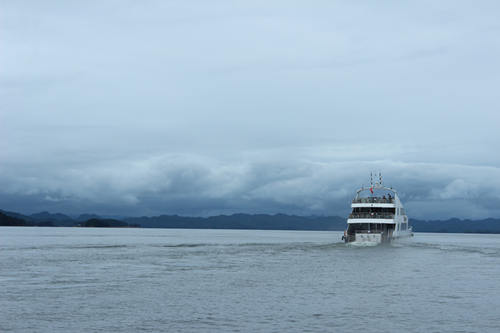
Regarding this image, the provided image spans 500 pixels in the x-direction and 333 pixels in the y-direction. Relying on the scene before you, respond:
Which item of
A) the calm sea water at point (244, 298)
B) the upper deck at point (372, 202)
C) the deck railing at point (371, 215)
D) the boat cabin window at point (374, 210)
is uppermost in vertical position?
the upper deck at point (372, 202)

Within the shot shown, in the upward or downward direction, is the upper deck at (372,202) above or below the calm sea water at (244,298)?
above

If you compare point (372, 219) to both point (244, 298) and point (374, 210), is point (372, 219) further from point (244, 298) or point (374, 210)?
point (244, 298)

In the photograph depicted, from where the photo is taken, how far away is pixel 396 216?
359 feet

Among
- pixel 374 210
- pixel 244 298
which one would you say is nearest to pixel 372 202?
pixel 374 210

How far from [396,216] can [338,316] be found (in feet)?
258

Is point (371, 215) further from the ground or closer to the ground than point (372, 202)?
closer to the ground

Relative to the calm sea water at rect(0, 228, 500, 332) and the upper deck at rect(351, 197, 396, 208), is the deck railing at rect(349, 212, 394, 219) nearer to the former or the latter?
the upper deck at rect(351, 197, 396, 208)

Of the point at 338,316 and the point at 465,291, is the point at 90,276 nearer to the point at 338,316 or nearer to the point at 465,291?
the point at 338,316

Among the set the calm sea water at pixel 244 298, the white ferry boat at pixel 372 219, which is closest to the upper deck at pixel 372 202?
the white ferry boat at pixel 372 219

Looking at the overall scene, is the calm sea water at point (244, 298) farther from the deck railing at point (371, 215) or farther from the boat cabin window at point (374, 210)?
the boat cabin window at point (374, 210)

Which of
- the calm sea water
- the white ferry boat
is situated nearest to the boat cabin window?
the white ferry boat

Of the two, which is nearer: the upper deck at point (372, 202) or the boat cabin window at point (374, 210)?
the upper deck at point (372, 202)

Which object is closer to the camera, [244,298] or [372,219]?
[244,298]

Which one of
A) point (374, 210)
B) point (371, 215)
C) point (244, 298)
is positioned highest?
point (374, 210)
